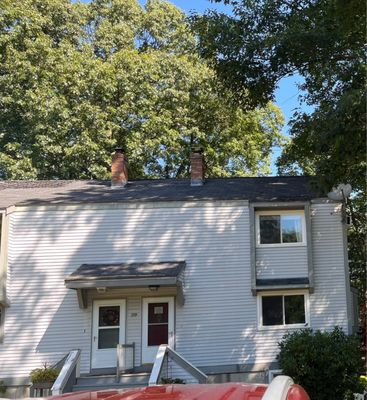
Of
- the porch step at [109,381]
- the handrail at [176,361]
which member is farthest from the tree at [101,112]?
the handrail at [176,361]

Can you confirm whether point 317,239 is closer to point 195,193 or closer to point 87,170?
point 195,193

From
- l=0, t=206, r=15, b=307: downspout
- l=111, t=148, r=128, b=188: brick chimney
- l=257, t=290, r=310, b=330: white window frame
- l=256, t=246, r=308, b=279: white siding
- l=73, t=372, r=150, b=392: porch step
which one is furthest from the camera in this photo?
l=111, t=148, r=128, b=188: brick chimney

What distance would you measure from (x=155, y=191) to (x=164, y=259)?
2829 millimetres

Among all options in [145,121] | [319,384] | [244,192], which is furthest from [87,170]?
[319,384]

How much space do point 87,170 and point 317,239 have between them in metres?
13.8

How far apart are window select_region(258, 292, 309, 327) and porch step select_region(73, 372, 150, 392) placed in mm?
4010

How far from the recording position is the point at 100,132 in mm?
24141

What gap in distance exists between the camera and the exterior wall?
47.8 ft

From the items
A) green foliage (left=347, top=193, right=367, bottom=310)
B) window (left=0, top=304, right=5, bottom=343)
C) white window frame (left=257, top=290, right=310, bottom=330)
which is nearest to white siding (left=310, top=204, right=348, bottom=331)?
white window frame (left=257, top=290, right=310, bottom=330)

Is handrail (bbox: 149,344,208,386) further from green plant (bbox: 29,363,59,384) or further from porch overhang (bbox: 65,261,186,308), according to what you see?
green plant (bbox: 29,363,59,384)

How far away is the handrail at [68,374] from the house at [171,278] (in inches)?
40.2

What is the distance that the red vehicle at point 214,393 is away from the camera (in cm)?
176

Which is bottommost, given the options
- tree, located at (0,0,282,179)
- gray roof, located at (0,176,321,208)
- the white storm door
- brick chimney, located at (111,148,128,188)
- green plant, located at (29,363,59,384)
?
green plant, located at (29,363,59,384)

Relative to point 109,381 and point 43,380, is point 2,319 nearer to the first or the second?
point 43,380
